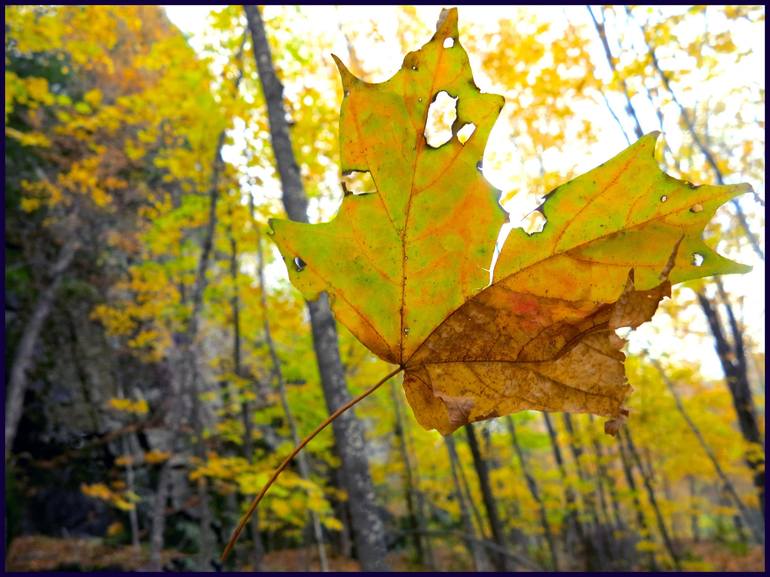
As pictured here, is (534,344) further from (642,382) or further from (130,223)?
(130,223)

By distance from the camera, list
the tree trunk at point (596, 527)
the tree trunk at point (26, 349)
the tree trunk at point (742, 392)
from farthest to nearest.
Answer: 1. the tree trunk at point (596, 527)
2. the tree trunk at point (26, 349)
3. the tree trunk at point (742, 392)

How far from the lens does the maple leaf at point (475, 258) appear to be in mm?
574

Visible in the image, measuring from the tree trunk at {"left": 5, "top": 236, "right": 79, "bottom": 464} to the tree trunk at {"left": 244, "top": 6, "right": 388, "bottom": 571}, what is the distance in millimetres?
9356

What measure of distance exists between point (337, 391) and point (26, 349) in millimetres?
10075

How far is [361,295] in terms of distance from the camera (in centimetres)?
67

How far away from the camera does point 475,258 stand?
629mm

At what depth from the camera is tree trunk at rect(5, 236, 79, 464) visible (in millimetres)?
10031

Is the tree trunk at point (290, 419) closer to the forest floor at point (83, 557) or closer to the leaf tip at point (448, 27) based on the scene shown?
the forest floor at point (83, 557)

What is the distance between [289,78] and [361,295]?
6870 millimetres

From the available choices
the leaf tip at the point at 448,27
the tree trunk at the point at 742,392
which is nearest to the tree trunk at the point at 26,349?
the leaf tip at the point at 448,27

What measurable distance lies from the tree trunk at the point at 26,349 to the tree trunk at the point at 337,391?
936 cm

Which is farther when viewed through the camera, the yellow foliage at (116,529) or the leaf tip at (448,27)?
the yellow foliage at (116,529)

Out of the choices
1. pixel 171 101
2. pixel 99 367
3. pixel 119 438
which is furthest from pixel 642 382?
pixel 99 367

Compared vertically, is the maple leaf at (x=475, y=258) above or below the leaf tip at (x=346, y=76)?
below
